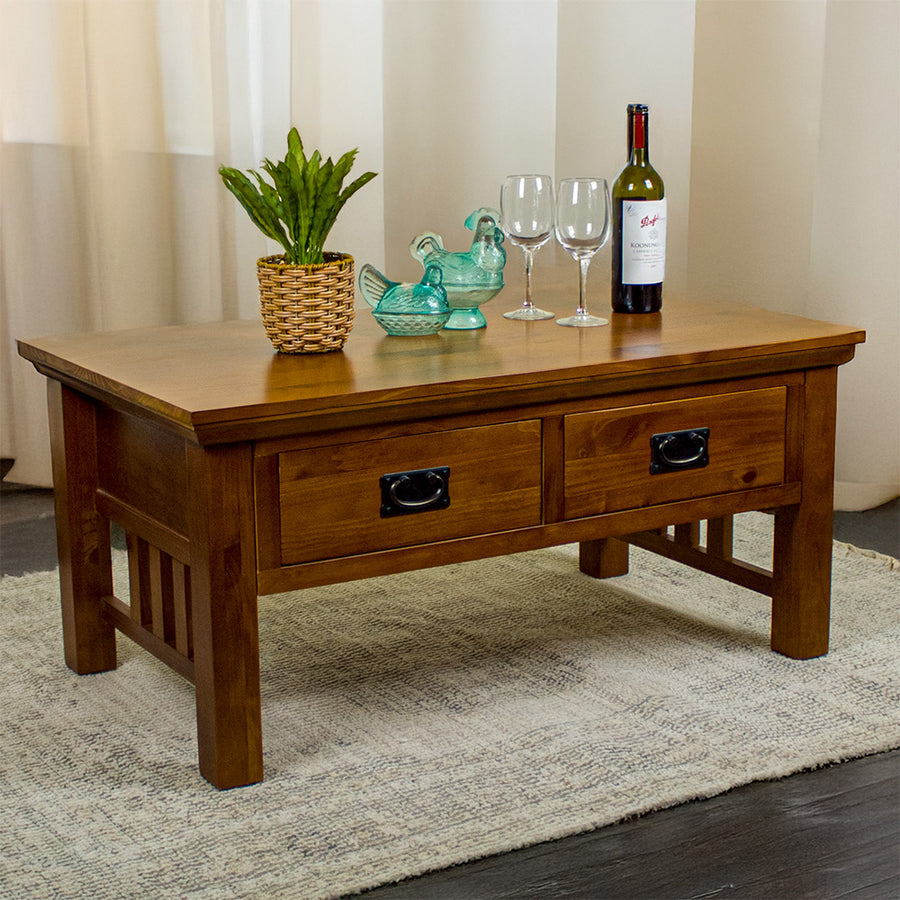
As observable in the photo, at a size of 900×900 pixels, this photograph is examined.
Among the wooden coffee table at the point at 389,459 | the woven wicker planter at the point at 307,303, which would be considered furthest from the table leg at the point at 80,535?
the woven wicker planter at the point at 307,303

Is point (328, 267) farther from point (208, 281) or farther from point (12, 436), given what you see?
point (12, 436)

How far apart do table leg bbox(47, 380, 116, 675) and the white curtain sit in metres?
1.16

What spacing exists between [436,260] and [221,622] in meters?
0.61

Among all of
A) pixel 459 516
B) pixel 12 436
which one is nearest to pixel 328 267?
pixel 459 516

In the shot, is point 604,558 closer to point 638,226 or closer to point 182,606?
point 638,226

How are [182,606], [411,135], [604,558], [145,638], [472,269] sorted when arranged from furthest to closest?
[411,135] → [604,558] → [472,269] → [145,638] → [182,606]

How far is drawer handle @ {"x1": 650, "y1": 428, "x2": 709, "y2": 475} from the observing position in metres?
1.72

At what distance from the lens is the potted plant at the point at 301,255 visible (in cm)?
164

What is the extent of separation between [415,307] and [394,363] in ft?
0.58

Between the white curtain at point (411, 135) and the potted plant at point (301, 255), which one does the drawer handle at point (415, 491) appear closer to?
the potted plant at point (301, 255)

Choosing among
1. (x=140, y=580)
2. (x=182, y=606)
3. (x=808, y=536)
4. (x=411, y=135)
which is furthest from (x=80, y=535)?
(x=411, y=135)

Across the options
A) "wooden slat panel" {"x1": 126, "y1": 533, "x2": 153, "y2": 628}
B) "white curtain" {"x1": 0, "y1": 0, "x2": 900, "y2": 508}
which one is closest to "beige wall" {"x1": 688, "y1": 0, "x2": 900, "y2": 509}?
"white curtain" {"x1": 0, "y1": 0, "x2": 900, "y2": 508}

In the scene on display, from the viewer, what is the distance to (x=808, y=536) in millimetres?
1885

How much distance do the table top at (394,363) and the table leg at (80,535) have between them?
6 cm
